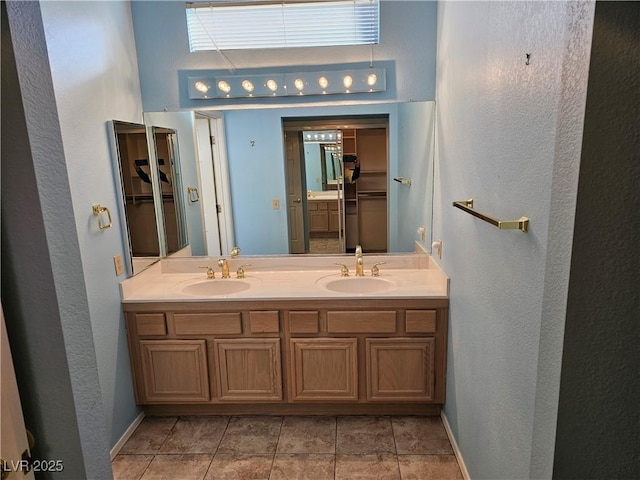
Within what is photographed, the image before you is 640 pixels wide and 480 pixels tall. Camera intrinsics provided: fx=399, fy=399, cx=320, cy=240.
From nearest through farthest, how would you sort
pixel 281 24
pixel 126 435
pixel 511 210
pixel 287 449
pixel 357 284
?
pixel 511 210 → pixel 287 449 → pixel 126 435 → pixel 281 24 → pixel 357 284

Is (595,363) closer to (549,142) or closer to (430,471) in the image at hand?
(549,142)

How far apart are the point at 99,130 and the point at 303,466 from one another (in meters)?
2.02

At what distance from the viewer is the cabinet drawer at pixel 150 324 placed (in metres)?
2.29

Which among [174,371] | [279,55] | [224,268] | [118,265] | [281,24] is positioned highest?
[281,24]

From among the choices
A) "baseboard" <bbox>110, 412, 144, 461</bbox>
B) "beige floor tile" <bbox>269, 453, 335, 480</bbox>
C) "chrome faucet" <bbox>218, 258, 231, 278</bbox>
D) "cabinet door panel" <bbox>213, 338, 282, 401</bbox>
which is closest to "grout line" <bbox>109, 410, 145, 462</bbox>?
"baseboard" <bbox>110, 412, 144, 461</bbox>

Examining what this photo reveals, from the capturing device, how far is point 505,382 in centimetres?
133

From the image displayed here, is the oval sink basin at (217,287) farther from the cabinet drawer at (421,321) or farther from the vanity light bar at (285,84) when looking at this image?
the vanity light bar at (285,84)

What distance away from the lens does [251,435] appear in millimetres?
2318

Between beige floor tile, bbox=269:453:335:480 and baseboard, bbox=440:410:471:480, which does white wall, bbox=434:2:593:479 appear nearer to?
baseboard, bbox=440:410:471:480

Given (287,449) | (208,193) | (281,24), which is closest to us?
(287,449)

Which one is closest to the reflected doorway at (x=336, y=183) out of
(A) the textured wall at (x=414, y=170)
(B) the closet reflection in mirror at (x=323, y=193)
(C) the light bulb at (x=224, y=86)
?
(B) the closet reflection in mirror at (x=323, y=193)

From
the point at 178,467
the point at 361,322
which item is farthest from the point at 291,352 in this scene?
the point at 178,467

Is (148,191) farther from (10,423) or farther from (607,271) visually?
(607,271)

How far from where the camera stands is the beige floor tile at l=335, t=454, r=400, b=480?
1975 mm
